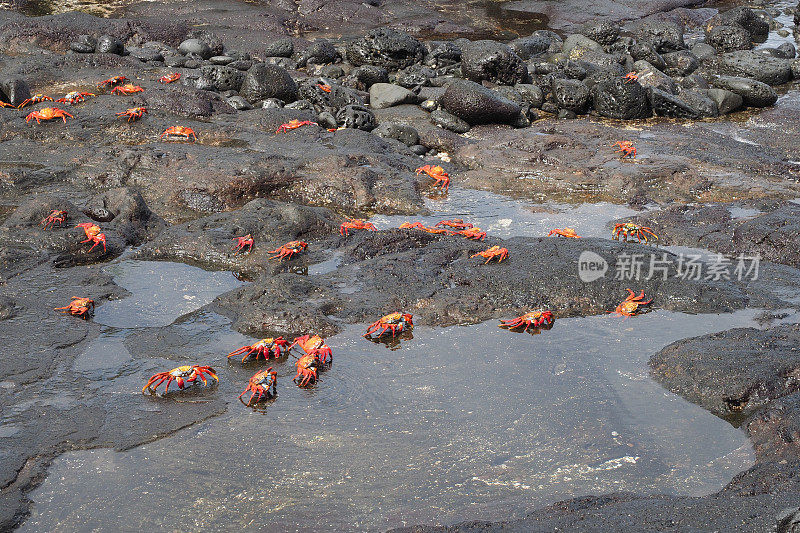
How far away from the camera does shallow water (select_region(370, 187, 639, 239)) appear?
954 cm

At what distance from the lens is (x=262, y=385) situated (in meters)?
5.61

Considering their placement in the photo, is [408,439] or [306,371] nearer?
[408,439]

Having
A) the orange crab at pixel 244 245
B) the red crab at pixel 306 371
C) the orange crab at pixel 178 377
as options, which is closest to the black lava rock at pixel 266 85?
the orange crab at pixel 244 245

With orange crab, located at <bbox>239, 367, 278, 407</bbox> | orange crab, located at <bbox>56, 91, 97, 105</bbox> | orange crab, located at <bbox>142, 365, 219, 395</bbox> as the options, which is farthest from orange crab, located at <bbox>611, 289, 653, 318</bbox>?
orange crab, located at <bbox>56, 91, 97, 105</bbox>

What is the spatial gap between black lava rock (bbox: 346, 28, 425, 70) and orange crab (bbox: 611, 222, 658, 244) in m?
10.5

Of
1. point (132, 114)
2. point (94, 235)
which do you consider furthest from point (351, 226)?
point (132, 114)

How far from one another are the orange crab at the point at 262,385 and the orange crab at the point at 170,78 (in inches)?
376

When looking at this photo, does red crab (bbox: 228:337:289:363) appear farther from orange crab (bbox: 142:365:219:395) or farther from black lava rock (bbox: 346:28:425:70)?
black lava rock (bbox: 346:28:425:70)

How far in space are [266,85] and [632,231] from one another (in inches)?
316

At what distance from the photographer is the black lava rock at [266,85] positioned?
13.9 m

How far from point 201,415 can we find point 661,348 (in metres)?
3.88

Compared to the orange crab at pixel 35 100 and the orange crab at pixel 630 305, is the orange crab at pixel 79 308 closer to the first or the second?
the orange crab at pixel 630 305

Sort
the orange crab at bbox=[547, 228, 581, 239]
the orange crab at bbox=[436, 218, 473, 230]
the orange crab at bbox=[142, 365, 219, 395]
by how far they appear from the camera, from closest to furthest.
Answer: the orange crab at bbox=[142, 365, 219, 395], the orange crab at bbox=[547, 228, 581, 239], the orange crab at bbox=[436, 218, 473, 230]

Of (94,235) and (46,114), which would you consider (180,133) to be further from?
(94,235)
